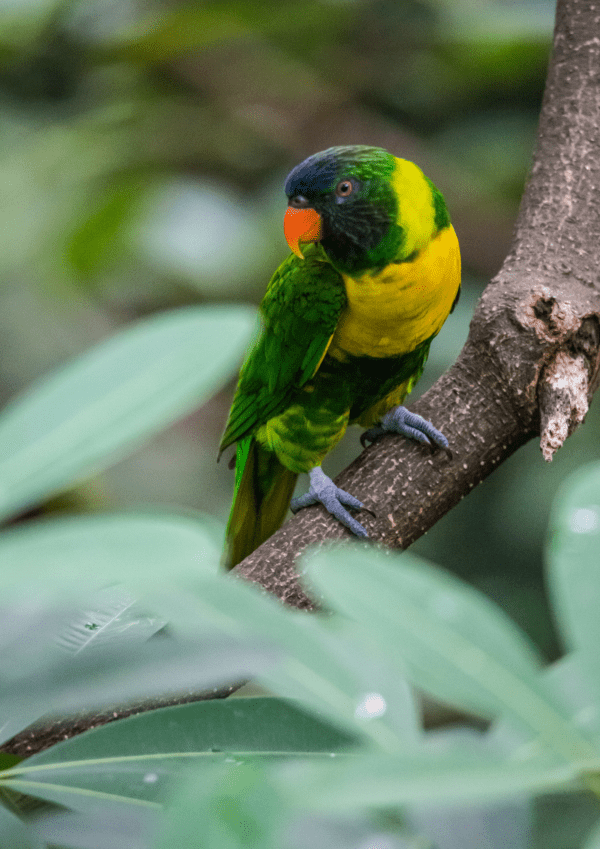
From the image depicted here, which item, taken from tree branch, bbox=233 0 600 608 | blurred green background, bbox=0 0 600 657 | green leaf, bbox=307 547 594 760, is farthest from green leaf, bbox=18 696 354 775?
blurred green background, bbox=0 0 600 657

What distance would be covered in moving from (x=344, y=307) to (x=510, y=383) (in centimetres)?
33

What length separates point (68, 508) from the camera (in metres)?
1.67

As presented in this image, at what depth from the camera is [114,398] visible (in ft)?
0.88

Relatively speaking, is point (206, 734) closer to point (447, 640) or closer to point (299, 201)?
point (447, 640)

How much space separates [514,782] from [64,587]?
0.12m

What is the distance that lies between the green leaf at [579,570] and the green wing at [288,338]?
90 cm

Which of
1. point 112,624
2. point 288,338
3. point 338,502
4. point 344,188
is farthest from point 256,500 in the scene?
point 112,624

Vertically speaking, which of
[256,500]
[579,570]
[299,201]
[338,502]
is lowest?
[256,500]

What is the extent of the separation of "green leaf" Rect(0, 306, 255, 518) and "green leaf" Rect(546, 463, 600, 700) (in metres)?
0.13

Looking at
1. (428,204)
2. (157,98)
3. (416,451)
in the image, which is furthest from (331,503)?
(157,98)

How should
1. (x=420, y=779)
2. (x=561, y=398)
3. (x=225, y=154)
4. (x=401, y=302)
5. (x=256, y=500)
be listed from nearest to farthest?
(x=420, y=779), (x=561, y=398), (x=401, y=302), (x=256, y=500), (x=225, y=154)

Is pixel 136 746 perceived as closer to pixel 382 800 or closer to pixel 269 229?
pixel 382 800

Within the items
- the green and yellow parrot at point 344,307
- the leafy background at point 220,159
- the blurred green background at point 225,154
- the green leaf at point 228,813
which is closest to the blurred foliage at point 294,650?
the green leaf at point 228,813

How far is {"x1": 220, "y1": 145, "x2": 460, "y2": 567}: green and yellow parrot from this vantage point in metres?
1.07
